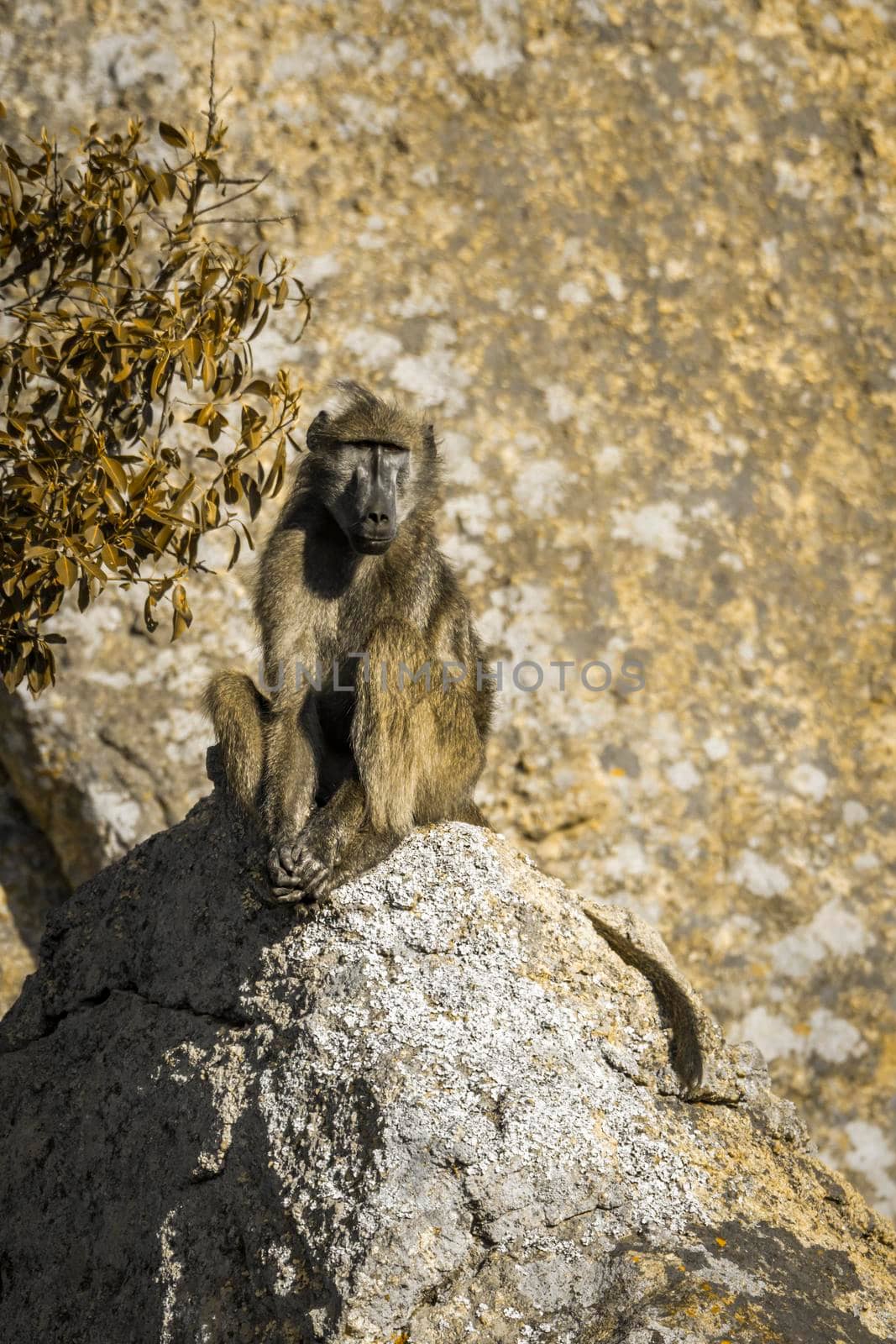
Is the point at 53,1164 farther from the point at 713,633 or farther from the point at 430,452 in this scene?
the point at 713,633

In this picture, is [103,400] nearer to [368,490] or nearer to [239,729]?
[368,490]

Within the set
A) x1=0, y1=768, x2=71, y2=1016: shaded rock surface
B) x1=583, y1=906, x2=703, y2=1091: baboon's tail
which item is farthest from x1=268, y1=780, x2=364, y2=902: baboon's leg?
x1=0, y1=768, x2=71, y2=1016: shaded rock surface

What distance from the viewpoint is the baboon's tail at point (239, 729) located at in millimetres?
3645

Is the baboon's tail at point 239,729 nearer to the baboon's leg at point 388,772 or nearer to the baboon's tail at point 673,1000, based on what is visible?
the baboon's leg at point 388,772

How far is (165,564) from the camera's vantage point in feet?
18.2

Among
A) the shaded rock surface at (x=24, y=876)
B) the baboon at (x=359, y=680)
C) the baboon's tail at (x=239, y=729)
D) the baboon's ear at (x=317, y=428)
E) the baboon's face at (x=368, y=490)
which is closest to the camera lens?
the baboon at (x=359, y=680)

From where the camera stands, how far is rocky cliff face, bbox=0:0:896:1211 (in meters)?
5.70

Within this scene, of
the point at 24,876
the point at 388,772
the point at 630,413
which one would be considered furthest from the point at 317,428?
the point at 24,876

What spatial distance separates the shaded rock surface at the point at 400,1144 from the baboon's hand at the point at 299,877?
0.05m

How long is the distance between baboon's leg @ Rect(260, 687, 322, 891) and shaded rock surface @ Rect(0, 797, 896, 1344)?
0.36ft

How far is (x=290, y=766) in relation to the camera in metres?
3.69

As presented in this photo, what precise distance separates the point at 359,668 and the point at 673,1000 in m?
1.15

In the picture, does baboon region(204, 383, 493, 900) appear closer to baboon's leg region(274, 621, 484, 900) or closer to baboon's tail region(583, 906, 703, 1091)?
baboon's leg region(274, 621, 484, 900)
